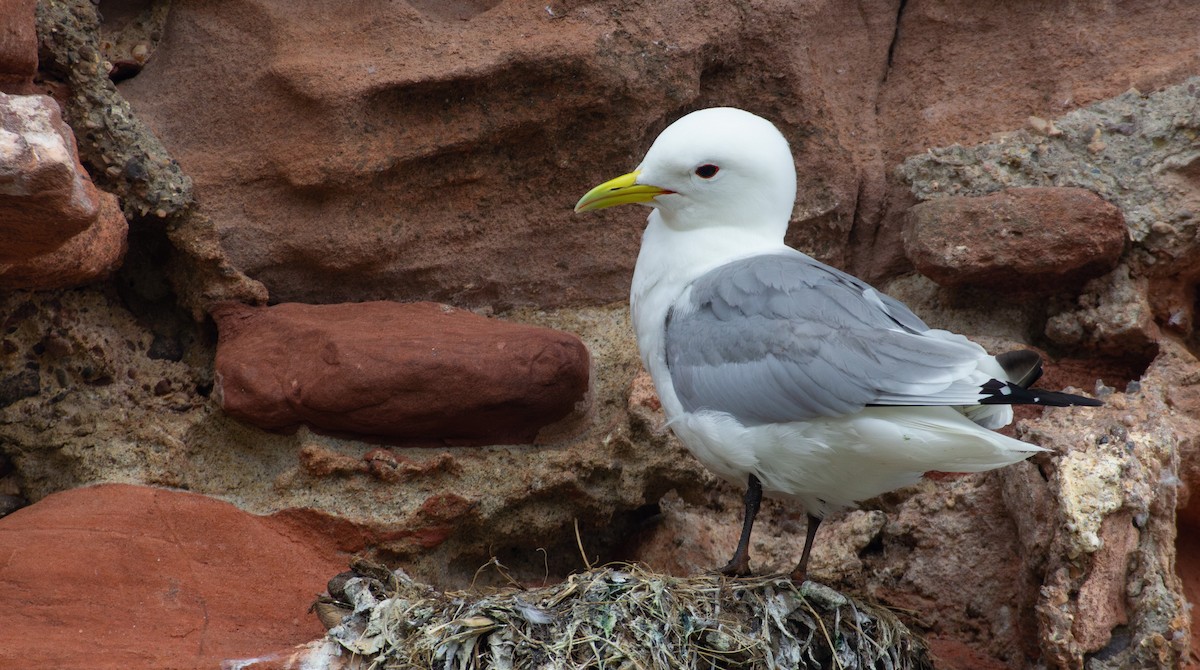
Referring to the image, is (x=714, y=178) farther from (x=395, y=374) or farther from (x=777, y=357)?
(x=395, y=374)

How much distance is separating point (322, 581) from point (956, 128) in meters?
2.12

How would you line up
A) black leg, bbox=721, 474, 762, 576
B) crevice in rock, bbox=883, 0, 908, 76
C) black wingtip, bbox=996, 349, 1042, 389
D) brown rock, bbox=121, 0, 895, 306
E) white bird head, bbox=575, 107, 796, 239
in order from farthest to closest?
crevice in rock, bbox=883, 0, 908, 76, brown rock, bbox=121, 0, 895, 306, white bird head, bbox=575, 107, 796, 239, black leg, bbox=721, 474, 762, 576, black wingtip, bbox=996, 349, 1042, 389

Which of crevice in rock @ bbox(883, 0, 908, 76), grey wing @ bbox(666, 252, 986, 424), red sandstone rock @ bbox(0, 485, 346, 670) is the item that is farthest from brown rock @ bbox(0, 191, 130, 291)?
crevice in rock @ bbox(883, 0, 908, 76)

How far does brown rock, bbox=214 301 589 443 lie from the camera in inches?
114

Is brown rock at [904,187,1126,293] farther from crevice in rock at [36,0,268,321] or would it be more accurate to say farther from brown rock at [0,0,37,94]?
brown rock at [0,0,37,94]

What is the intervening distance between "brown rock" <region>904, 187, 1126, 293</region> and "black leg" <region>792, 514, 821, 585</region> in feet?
2.50

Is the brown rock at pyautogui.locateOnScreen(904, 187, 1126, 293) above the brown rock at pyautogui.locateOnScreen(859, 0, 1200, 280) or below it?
below

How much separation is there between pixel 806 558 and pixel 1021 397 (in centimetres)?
74

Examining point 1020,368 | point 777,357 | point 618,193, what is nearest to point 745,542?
point 777,357

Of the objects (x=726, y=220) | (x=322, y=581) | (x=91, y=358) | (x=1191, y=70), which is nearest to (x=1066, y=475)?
(x=726, y=220)

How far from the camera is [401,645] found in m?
2.43

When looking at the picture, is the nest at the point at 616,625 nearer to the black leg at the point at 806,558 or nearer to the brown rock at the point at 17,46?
the black leg at the point at 806,558

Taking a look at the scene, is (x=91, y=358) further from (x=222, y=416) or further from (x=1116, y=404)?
(x=1116, y=404)

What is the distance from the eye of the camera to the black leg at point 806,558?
2.82m
